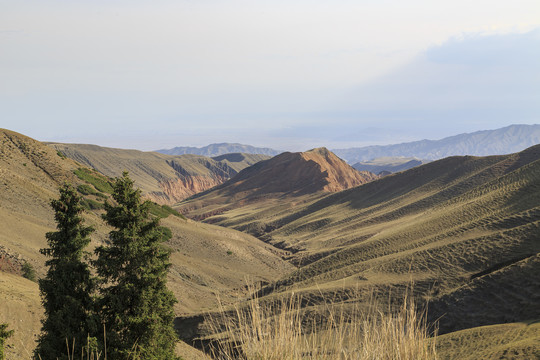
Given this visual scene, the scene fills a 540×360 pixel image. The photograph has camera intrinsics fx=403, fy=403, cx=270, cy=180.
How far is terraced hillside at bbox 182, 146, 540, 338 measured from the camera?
28.1 m

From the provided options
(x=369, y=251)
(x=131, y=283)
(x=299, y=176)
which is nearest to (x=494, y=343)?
(x=131, y=283)

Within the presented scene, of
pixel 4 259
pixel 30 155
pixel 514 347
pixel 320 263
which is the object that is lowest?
pixel 320 263

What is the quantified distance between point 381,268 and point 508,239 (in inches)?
442

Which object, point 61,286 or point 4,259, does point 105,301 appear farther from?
point 4,259

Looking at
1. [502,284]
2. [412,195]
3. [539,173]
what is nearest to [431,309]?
[502,284]

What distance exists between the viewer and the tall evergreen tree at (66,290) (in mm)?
14500

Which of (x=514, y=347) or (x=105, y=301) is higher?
(x=105, y=301)

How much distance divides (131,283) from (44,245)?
25.3 metres

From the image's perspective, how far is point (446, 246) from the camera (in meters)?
38.9

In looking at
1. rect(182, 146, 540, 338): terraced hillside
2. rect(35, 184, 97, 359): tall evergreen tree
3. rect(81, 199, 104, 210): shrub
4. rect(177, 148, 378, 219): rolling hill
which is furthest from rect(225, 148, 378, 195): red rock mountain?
rect(35, 184, 97, 359): tall evergreen tree

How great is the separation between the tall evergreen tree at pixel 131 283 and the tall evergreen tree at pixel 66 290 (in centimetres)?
68

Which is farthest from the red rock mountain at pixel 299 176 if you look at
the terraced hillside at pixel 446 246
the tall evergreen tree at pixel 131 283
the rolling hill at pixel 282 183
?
the tall evergreen tree at pixel 131 283

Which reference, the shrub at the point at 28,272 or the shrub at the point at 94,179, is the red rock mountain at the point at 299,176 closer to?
the shrub at the point at 94,179

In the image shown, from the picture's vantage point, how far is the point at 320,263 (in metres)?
49.5
